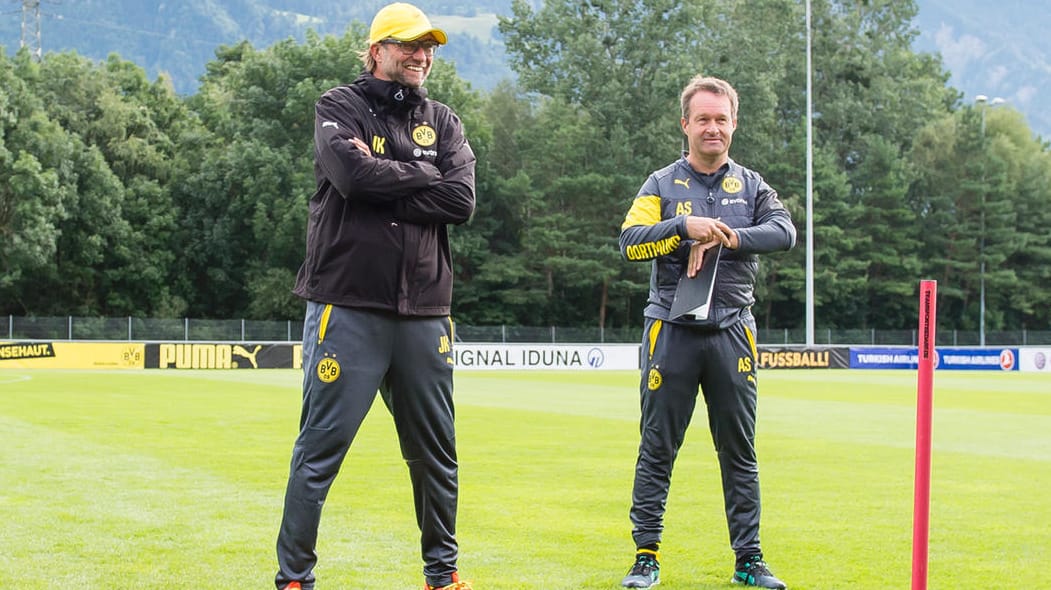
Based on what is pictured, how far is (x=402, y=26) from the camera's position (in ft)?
16.3

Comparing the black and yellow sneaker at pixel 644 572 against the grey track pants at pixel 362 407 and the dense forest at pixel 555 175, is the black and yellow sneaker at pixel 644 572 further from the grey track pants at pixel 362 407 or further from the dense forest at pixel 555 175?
the dense forest at pixel 555 175

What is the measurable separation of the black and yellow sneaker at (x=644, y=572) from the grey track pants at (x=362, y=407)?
0.94 m

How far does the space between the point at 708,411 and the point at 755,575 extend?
76 centimetres

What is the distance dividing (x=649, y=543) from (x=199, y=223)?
52878 millimetres

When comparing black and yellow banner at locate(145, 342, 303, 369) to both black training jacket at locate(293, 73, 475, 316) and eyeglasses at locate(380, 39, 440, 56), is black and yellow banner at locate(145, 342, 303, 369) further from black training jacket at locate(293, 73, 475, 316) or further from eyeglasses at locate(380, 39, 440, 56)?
eyeglasses at locate(380, 39, 440, 56)

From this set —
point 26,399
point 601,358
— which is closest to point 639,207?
point 26,399

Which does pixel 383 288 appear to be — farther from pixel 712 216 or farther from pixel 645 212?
pixel 712 216

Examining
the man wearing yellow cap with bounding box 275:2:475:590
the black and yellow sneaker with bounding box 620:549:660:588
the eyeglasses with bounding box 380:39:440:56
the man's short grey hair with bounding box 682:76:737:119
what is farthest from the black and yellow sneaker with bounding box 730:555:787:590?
the eyeglasses with bounding box 380:39:440:56

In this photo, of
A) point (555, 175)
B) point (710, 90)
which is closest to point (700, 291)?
point (710, 90)

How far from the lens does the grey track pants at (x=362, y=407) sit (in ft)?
16.0

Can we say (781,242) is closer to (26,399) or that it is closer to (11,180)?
(26,399)

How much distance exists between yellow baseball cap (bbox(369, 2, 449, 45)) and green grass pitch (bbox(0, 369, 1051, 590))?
2.38 metres

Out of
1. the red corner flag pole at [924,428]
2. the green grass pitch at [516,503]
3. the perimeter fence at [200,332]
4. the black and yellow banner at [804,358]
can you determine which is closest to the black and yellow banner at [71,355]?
the perimeter fence at [200,332]

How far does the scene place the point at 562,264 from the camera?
179 feet
